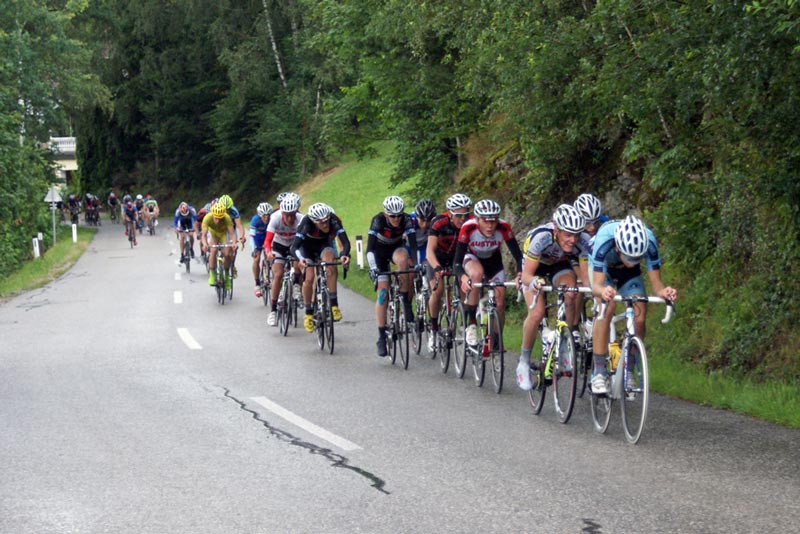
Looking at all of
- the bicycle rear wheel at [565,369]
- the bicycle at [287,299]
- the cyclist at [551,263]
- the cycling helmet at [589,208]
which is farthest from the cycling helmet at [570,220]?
the bicycle at [287,299]

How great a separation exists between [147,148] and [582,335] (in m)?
67.7

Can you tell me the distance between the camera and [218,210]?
20359 millimetres

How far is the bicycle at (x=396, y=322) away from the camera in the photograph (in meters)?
→ 12.5

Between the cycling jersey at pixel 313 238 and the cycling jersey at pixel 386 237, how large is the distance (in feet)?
2.83

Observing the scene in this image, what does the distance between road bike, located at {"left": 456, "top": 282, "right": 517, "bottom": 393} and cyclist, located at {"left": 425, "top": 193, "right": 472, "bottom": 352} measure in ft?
3.04

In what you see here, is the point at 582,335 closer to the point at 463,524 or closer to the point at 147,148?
the point at 463,524

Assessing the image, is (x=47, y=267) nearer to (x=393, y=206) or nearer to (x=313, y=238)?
(x=313, y=238)

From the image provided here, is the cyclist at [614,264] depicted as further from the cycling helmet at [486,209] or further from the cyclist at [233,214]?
the cyclist at [233,214]

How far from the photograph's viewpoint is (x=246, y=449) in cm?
795

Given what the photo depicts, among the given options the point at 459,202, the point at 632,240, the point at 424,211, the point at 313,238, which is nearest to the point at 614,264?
the point at 632,240

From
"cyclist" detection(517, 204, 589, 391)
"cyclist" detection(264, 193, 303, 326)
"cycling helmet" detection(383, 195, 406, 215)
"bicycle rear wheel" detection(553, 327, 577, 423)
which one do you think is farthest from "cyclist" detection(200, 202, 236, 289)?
"bicycle rear wheel" detection(553, 327, 577, 423)

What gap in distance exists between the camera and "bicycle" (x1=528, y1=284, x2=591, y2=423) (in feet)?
28.5

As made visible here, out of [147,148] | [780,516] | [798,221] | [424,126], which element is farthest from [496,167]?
[147,148]

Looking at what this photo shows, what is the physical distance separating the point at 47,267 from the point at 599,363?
2771 cm
